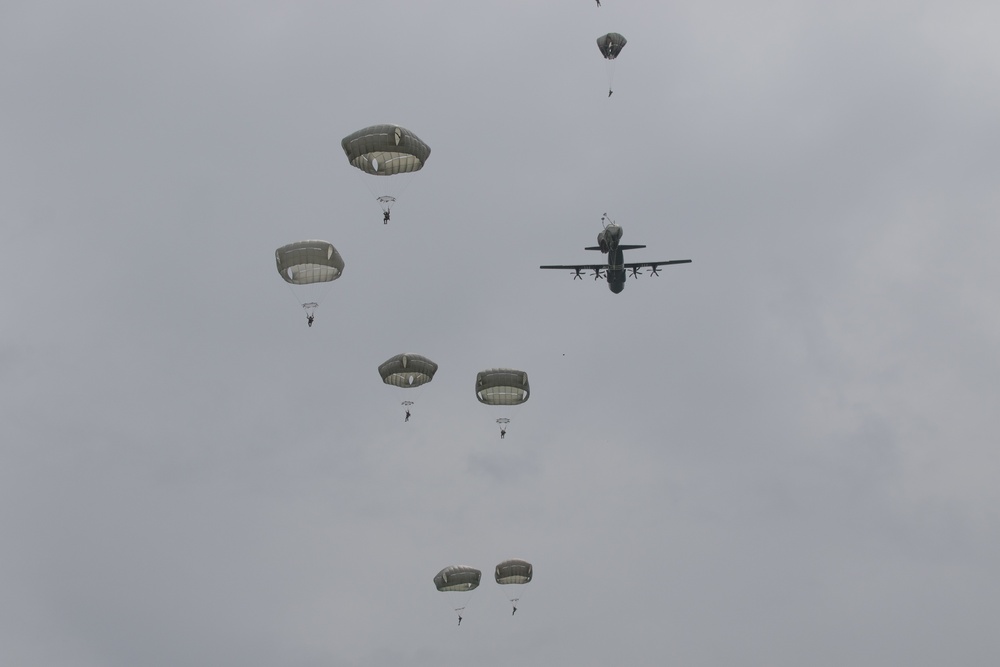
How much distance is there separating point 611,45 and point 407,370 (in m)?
32.6

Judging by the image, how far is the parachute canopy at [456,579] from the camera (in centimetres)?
8150

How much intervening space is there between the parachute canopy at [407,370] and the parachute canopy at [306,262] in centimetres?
909

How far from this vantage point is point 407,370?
7456cm

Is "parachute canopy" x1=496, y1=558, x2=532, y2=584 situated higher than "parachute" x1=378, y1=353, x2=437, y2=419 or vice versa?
"parachute" x1=378, y1=353, x2=437, y2=419

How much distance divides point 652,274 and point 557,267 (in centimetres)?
1164

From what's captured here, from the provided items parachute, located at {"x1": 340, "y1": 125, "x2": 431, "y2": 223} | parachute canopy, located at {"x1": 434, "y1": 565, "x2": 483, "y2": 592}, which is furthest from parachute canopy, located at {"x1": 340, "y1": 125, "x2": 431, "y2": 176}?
parachute canopy, located at {"x1": 434, "y1": 565, "x2": 483, "y2": 592}

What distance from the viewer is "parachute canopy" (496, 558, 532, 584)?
84438 millimetres

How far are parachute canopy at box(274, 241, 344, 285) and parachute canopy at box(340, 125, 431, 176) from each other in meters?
6.22

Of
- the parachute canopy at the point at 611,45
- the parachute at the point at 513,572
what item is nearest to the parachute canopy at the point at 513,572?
the parachute at the point at 513,572

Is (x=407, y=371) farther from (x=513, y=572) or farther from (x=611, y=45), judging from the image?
(x=611, y=45)

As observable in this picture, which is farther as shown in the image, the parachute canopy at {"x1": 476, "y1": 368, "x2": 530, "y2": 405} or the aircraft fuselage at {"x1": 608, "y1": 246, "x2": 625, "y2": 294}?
the aircraft fuselage at {"x1": 608, "y1": 246, "x2": 625, "y2": 294}

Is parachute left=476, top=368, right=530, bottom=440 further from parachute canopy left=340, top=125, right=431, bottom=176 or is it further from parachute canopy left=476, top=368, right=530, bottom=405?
parachute canopy left=340, top=125, right=431, bottom=176

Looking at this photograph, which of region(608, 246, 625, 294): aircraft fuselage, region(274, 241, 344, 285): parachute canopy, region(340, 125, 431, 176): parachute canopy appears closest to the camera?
region(340, 125, 431, 176): parachute canopy

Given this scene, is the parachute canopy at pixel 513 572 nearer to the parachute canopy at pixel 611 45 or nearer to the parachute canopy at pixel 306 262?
the parachute canopy at pixel 306 262
